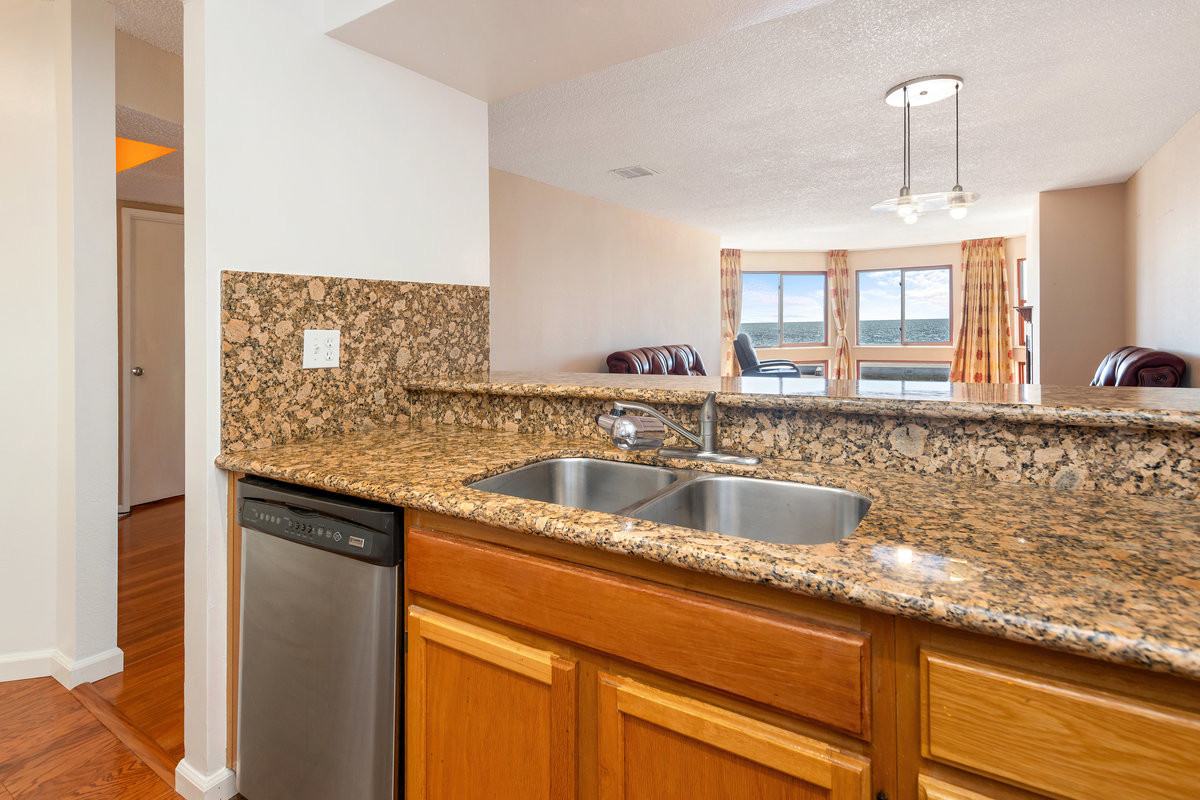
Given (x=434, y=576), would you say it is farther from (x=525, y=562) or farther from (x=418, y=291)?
(x=418, y=291)

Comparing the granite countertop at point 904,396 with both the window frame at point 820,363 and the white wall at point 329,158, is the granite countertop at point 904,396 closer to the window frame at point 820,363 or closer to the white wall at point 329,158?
the white wall at point 329,158

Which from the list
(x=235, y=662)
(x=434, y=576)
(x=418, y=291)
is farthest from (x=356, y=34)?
(x=235, y=662)

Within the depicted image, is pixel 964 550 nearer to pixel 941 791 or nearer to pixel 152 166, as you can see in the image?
pixel 941 791

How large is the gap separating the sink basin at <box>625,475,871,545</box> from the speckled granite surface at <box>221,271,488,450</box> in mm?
1022

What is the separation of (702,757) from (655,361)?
4.82 metres

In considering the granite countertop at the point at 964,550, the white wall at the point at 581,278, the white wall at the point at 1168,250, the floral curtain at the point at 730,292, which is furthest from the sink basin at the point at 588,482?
the floral curtain at the point at 730,292

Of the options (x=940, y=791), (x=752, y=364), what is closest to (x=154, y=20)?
(x=940, y=791)

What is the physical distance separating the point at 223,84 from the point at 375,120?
0.43 meters

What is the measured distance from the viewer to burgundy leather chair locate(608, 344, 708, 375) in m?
5.17

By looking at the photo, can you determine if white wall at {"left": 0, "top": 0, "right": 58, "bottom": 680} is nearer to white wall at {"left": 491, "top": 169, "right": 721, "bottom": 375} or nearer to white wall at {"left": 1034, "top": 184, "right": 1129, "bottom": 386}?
white wall at {"left": 491, "top": 169, "right": 721, "bottom": 375}

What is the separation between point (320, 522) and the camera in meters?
1.28

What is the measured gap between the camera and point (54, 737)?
1802 millimetres

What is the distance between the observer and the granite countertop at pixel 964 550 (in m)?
0.61

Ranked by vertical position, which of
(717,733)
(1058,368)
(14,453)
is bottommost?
Answer: (717,733)
